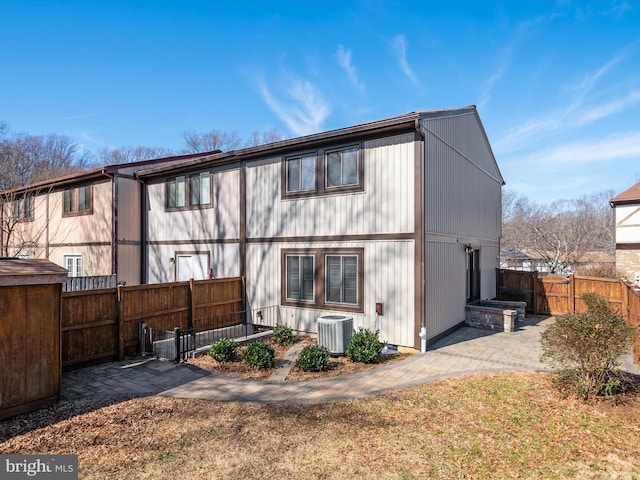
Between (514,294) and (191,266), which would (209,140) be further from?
(514,294)

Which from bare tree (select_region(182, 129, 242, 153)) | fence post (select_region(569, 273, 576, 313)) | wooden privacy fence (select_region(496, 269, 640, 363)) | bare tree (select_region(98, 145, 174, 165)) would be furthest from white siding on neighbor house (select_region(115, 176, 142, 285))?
bare tree (select_region(98, 145, 174, 165))

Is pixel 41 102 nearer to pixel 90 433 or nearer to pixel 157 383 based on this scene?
pixel 157 383

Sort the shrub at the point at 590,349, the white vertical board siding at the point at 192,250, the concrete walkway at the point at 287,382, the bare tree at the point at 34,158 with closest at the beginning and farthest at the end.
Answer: the shrub at the point at 590,349 → the concrete walkway at the point at 287,382 → the white vertical board siding at the point at 192,250 → the bare tree at the point at 34,158

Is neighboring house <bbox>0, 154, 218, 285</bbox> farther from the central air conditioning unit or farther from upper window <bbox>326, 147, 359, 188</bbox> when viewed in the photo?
the central air conditioning unit

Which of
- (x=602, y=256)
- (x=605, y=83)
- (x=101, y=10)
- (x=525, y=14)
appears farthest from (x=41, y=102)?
(x=602, y=256)

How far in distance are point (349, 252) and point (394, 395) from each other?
4.43 metres

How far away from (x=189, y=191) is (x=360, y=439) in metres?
11.5

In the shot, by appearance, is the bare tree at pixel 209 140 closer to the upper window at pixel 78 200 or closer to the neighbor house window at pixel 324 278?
the upper window at pixel 78 200

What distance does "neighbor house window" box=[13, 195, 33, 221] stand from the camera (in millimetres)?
18359

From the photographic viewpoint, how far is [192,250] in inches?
Answer: 533

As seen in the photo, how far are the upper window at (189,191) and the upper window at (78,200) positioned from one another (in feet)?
13.7

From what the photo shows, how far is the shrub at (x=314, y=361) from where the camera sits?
757 cm

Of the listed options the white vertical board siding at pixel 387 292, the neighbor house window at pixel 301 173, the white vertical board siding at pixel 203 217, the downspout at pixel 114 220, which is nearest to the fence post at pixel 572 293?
the white vertical board siding at pixel 387 292

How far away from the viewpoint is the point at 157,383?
22.9 feet
